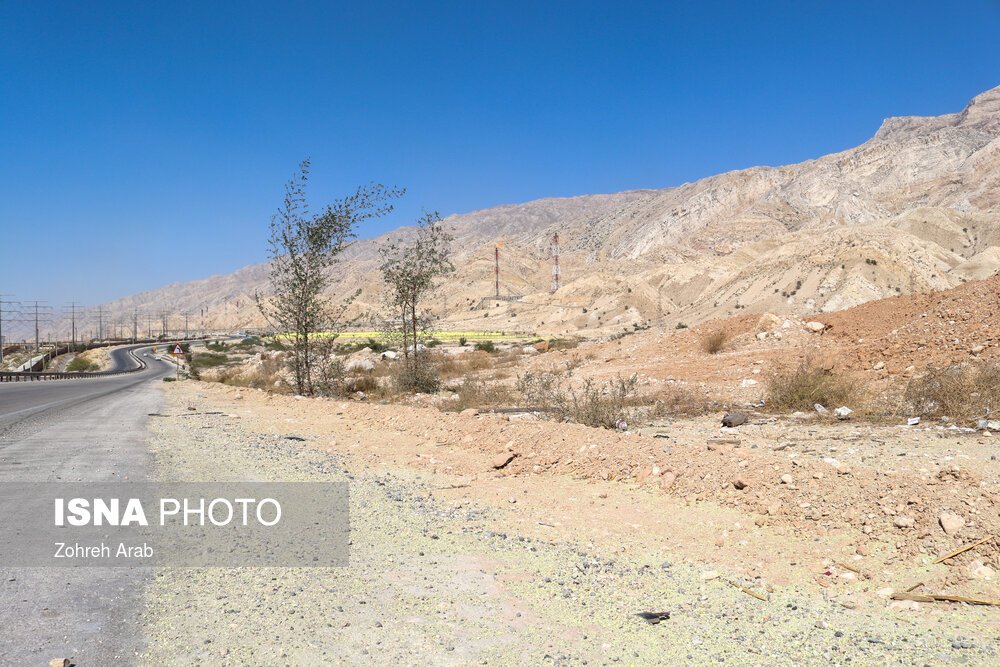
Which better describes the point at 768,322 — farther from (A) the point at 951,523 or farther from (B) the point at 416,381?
(A) the point at 951,523

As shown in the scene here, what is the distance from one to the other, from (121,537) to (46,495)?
1.74 meters

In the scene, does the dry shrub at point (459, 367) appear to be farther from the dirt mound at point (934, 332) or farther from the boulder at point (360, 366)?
the dirt mound at point (934, 332)

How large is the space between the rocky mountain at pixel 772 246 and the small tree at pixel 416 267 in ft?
5.12

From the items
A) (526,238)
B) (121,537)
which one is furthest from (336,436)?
(526,238)

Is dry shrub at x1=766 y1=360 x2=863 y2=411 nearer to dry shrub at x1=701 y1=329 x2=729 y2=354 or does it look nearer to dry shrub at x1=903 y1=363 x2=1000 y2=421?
dry shrub at x1=903 y1=363 x2=1000 y2=421

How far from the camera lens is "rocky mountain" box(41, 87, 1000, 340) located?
4331 centimetres

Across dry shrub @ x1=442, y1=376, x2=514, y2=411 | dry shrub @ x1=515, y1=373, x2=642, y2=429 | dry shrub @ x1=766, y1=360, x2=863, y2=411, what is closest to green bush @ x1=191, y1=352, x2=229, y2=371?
dry shrub @ x1=442, y1=376, x2=514, y2=411

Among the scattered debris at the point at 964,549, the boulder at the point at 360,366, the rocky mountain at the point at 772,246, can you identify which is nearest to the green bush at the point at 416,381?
the rocky mountain at the point at 772,246

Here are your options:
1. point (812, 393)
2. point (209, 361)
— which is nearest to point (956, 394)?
point (812, 393)

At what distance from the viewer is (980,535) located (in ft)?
14.6

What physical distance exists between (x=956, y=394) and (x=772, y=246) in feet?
229

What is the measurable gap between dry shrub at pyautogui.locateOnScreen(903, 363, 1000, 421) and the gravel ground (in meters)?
5.99

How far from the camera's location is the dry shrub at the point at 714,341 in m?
21.5

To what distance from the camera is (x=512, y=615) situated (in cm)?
377
